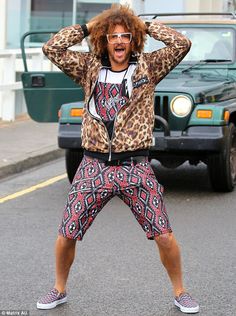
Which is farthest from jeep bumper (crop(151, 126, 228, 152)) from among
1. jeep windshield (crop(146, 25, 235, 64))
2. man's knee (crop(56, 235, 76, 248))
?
man's knee (crop(56, 235, 76, 248))

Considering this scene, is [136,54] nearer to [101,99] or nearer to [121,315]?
[101,99]

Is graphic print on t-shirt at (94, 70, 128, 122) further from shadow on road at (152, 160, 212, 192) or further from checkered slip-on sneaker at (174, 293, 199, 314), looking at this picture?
shadow on road at (152, 160, 212, 192)

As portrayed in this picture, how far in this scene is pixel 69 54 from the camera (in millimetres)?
5258

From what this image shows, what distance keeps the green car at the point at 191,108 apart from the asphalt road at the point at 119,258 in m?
0.44

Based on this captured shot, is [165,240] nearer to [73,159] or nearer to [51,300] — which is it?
[51,300]

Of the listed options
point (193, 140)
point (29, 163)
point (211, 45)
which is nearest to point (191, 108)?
point (193, 140)

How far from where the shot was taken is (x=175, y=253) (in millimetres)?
5152

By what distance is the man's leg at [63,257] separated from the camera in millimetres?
5195

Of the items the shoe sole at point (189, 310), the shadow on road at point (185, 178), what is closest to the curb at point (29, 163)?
the shadow on road at point (185, 178)

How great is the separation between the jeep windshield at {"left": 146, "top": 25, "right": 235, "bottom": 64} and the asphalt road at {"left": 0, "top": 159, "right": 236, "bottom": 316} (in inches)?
63.2

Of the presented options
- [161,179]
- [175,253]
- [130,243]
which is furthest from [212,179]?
[175,253]

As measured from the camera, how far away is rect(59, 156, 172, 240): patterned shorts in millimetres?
5094

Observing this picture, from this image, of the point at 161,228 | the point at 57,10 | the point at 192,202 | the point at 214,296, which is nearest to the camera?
the point at 161,228

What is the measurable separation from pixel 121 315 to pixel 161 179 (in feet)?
16.9
